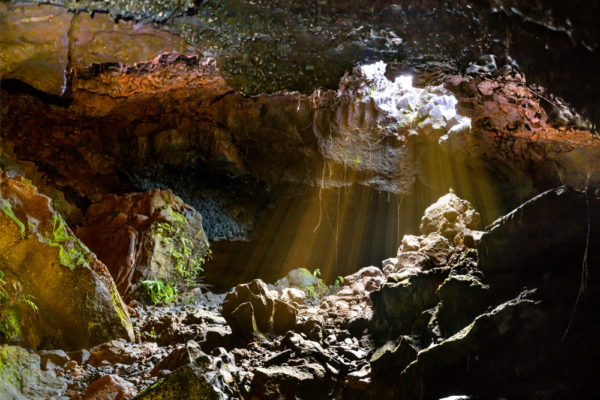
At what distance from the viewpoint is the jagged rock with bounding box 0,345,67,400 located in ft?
10.4

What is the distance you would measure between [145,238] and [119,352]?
8.80ft

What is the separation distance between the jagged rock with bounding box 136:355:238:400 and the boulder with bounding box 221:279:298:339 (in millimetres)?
1571

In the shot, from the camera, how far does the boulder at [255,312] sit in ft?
15.0

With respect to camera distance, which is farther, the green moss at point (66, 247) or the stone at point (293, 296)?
the stone at point (293, 296)

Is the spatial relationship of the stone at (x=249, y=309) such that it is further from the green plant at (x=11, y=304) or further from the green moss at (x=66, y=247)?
the green plant at (x=11, y=304)

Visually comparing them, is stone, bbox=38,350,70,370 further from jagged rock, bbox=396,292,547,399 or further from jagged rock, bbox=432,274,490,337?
jagged rock, bbox=432,274,490,337

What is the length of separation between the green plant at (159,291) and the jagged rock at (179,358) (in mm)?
2370

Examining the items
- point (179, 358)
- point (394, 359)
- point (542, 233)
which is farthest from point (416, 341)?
point (179, 358)

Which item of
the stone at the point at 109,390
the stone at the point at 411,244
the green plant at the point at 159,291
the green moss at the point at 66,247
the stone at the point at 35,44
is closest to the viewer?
the stone at the point at 109,390

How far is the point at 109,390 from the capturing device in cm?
320

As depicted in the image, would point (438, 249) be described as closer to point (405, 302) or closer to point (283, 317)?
point (405, 302)

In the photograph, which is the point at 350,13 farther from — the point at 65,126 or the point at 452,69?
the point at 65,126

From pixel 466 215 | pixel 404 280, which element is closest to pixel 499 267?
pixel 404 280

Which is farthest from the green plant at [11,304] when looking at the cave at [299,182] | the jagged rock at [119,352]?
the jagged rock at [119,352]
